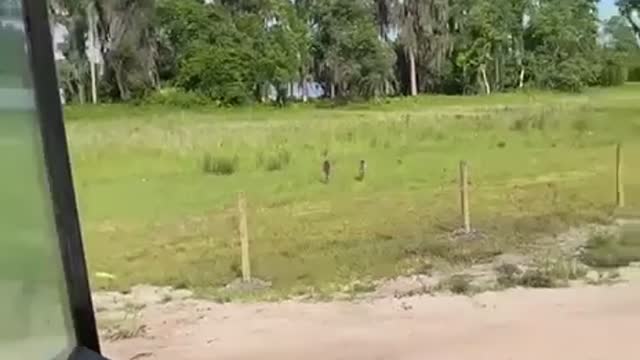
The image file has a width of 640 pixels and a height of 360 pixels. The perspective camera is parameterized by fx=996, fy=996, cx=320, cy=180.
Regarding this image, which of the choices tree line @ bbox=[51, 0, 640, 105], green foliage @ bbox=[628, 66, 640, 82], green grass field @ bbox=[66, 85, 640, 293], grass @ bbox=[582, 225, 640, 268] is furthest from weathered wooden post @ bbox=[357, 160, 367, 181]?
green foliage @ bbox=[628, 66, 640, 82]

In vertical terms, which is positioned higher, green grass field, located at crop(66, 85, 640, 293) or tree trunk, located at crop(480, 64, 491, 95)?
tree trunk, located at crop(480, 64, 491, 95)

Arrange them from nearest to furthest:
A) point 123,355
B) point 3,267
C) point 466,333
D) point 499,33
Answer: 1. point 3,267
2. point 123,355
3. point 466,333
4. point 499,33

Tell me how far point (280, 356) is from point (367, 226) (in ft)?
→ 1.04

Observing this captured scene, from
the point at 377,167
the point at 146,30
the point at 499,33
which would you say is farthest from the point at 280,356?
the point at 499,33

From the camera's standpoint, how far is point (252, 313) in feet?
6.26

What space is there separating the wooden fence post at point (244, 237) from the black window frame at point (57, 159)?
85 cm

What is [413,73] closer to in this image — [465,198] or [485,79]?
[485,79]

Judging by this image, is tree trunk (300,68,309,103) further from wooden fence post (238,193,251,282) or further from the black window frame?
the black window frame

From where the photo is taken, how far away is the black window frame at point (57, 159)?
98cm

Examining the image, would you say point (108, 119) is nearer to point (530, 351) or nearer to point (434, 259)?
point (434, 259)

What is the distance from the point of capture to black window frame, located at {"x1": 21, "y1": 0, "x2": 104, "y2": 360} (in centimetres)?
98

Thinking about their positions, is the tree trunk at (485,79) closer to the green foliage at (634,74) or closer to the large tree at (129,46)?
the green foliage at (634,74)

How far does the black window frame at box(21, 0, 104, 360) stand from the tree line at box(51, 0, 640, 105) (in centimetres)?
85

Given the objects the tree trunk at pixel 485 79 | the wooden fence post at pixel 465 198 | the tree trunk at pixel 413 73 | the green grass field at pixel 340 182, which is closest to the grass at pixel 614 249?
the green grass field at pixel 340 182
